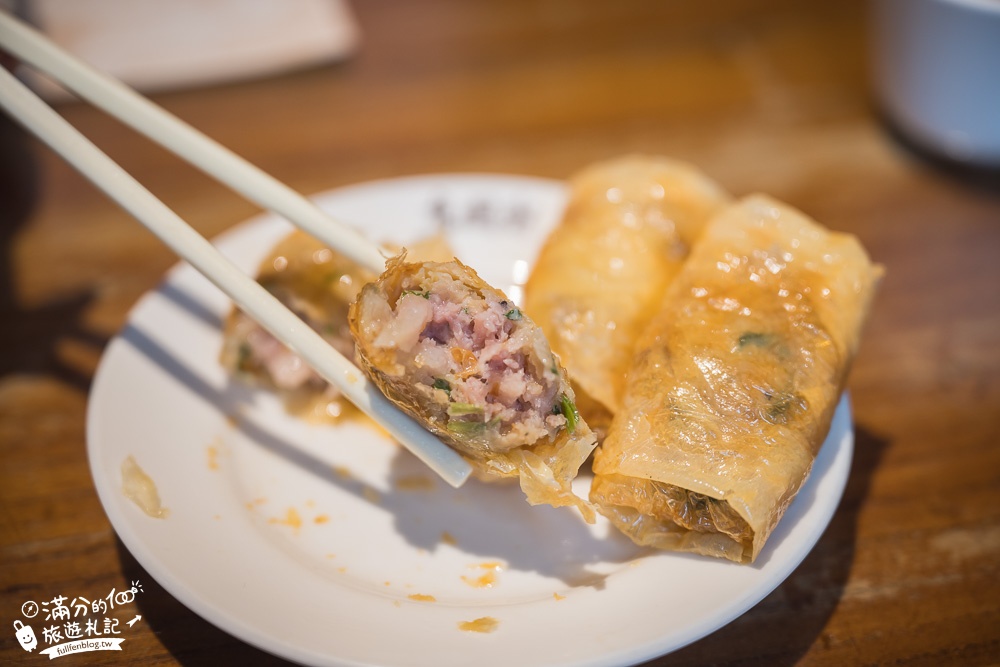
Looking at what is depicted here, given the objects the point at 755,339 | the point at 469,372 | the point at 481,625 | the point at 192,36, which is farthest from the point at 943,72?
the point at 192,36

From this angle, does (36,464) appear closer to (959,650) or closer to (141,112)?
(141,112)

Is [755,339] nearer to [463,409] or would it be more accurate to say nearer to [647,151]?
[463,409]

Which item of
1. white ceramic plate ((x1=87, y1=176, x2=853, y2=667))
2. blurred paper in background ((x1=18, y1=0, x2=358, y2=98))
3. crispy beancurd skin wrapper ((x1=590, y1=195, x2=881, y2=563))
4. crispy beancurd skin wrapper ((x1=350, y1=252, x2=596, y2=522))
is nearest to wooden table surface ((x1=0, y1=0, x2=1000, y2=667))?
blurred paper in background ((x1=18, y1=0, x2=358, y2=98))

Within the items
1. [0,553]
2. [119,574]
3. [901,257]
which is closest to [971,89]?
[901,257]

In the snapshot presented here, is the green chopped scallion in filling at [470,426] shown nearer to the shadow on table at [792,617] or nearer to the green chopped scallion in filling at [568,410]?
the green chopped scallion in filling at [568,410]

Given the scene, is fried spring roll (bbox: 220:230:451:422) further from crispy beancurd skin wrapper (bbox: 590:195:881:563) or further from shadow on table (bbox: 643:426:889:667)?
shadow on table (bbox: 643:426:889:667)

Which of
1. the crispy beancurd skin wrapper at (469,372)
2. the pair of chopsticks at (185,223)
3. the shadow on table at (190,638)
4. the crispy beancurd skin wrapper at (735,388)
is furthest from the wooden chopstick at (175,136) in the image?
the shadow on table at (190,638)
